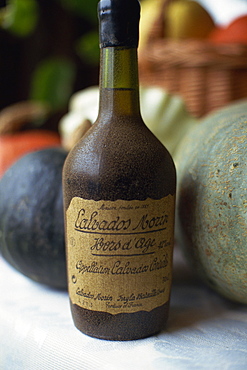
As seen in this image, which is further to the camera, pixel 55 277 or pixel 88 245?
pixel 55 277

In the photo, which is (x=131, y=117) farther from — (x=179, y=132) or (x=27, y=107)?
(x=27, y=107)

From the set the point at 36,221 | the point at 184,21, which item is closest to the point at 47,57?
the point at 184,21

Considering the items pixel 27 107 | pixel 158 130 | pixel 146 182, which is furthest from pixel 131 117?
pixel 27 107

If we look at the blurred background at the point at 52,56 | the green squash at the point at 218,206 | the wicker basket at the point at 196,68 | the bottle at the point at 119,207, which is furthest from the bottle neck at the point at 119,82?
the blurred background at the point at 52,56

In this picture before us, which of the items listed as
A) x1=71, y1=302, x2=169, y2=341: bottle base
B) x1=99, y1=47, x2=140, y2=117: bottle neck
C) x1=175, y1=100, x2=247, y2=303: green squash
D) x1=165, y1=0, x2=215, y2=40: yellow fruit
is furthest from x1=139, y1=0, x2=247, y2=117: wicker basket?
x1=71, y1=302, x2=169, y2=341: bottle base

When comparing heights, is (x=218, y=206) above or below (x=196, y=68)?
below

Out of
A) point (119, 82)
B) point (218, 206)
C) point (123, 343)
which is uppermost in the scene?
point (119, 82)

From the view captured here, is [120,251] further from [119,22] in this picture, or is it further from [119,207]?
[119,22]

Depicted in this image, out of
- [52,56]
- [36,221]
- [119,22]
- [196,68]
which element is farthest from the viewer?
[52,56]
